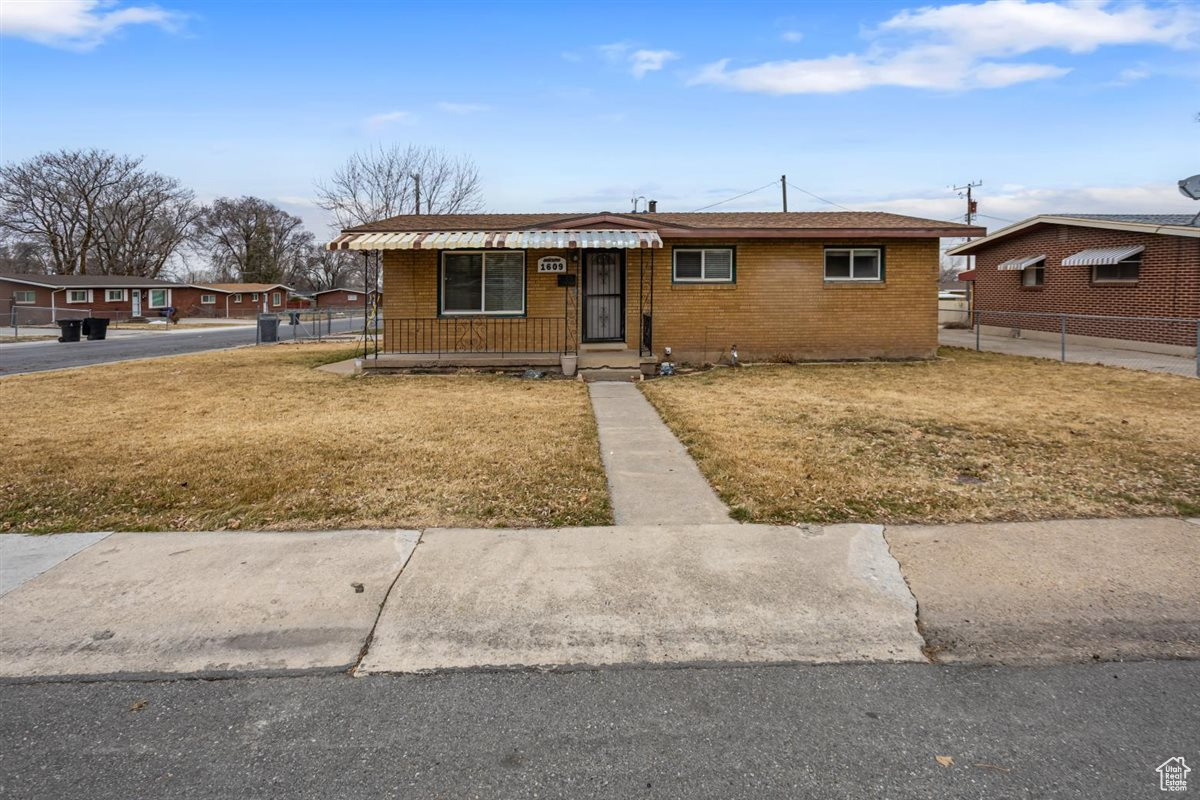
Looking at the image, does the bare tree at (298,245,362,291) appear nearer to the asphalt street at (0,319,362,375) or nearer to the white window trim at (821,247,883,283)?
the asphalt street at (0,319,362,375)

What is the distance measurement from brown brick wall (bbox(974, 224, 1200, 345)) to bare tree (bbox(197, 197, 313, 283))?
236ft

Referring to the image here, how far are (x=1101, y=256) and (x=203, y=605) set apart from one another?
69.8ft

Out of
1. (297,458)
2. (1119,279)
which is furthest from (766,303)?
(297,458)

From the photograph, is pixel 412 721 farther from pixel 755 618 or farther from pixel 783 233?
pixel 783 233

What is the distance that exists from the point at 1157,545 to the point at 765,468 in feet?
8.99

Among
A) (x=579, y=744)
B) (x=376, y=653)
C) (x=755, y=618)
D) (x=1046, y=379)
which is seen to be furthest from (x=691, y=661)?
(x=1046, y=379)

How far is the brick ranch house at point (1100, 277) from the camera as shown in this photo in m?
16.7

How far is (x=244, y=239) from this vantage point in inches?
3034

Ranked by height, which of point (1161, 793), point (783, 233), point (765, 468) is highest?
point (783, 233)

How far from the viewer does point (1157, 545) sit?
4.50m

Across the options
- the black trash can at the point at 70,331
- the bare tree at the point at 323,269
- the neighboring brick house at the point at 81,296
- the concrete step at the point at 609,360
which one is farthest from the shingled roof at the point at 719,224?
the bare tree at the point at 323,269

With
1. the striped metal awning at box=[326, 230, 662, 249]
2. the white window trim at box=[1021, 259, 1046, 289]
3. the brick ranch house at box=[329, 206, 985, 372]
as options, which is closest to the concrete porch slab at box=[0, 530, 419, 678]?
the striped metal awning at box=[326, 230, 662, 249]

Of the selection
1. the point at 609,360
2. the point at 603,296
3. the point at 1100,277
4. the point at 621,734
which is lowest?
the point at 621,734

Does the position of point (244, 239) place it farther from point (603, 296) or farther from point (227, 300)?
point (603, 296)
